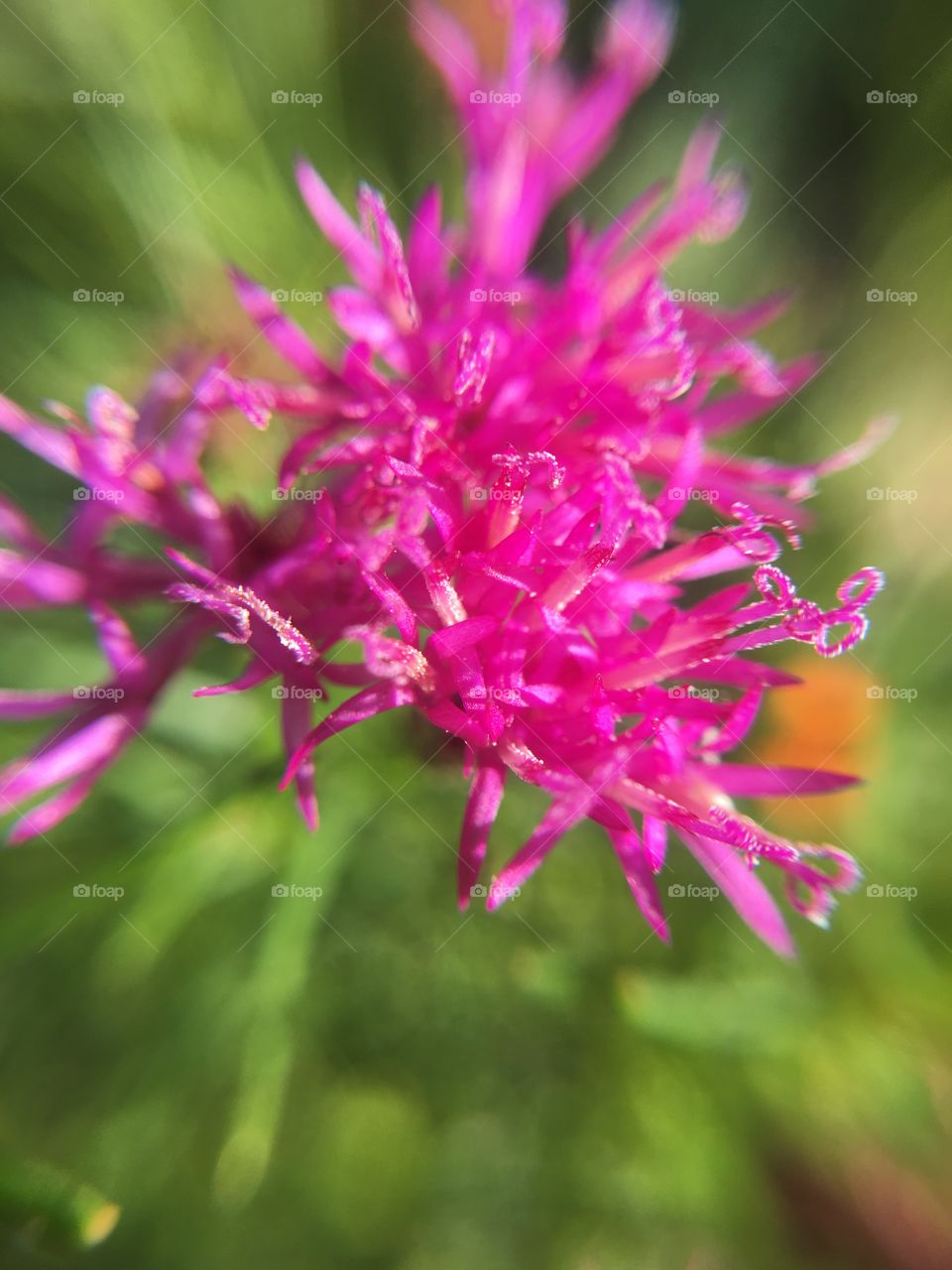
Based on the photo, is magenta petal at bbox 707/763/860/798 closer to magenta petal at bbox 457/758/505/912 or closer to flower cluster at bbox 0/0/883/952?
flower cluster at bbox 0/0/883/952

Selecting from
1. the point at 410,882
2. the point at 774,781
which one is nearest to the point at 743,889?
the point at 774,781

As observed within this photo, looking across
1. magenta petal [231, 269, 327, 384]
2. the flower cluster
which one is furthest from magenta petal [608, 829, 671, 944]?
magenta petal [231, 269, 327, 384]

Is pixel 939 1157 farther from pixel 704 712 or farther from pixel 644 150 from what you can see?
pixel 644 150

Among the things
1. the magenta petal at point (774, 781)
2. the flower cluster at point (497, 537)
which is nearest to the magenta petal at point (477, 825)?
the flower cluster at point (497, 537)

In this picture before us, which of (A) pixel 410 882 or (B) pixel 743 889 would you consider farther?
(A) pixel 410 882

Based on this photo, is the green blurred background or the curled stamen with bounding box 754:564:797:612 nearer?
the curled stamen with bounding box 754:564:797:612

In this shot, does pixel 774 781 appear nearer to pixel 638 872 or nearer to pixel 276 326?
pixel 638 872
